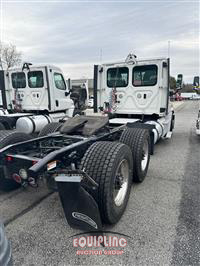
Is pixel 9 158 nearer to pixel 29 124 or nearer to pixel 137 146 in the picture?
pixel 137 146

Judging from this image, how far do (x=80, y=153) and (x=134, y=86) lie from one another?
3.64 metres

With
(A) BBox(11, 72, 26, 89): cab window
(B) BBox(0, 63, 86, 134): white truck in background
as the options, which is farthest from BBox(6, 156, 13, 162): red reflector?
(A) BBox(11, 72, 26, 89): cab window

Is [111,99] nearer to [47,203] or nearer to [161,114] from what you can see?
[161,114]

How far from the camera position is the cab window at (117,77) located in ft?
19.6

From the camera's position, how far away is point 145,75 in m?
5.72

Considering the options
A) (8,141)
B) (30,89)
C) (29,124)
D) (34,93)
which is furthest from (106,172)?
(30,89)

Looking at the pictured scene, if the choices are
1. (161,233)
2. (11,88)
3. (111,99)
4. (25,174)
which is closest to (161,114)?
(111,99)

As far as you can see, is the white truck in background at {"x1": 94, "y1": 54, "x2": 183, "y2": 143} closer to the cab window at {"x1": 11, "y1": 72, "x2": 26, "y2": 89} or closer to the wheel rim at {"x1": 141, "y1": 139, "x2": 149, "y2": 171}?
the wheel rim at {"x1": 141, "y1": 139, "x2": 149, "y2": 171}

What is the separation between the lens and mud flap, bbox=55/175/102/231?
6.15ft

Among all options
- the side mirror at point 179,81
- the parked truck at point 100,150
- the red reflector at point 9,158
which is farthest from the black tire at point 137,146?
the side mirror at point 179,81

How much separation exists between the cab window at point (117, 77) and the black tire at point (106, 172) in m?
3.84

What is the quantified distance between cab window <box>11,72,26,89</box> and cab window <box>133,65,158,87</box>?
417 centimetres

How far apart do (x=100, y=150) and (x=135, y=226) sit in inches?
40.9
